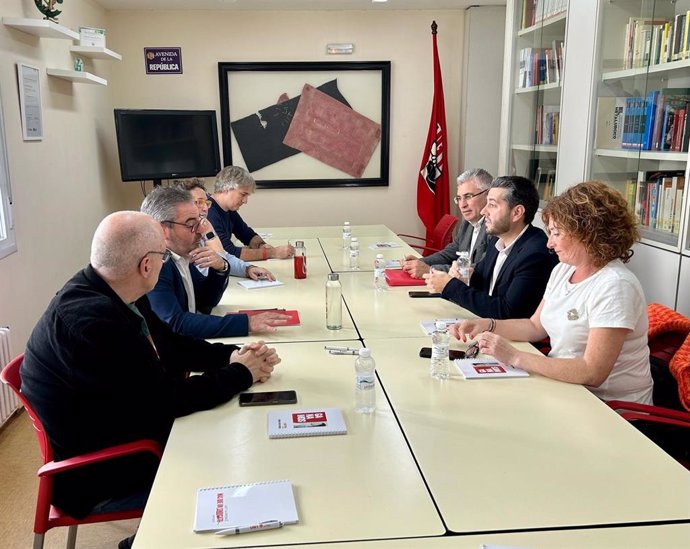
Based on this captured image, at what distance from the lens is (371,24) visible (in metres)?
6.20

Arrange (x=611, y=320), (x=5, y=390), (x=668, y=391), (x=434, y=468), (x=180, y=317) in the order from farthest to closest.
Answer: (x=5, y=390), (x=180, y=317), (x=668, y=391), (x=611, y=320), (x=434, y=468)

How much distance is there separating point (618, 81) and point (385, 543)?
3470 mm

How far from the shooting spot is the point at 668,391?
219 centimetres

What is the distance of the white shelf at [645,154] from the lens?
10.3 feet

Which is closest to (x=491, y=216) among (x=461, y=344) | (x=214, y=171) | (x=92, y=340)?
(x=461, y=344)

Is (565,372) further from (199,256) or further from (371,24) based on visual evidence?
(371,24)

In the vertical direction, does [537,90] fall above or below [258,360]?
above

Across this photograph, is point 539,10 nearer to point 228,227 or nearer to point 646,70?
point 646,70

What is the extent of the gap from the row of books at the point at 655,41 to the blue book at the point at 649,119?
18cm

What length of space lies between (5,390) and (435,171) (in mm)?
4427

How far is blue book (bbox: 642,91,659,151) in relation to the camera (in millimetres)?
3430

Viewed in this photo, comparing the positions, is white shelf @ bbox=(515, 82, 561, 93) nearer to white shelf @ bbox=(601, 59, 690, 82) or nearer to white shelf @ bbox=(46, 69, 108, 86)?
white shelf @ bbox=(601, 59, 690, 82)

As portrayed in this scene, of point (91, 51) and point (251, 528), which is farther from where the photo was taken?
point (91, 51)

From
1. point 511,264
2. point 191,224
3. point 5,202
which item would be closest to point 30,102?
point 5,202
